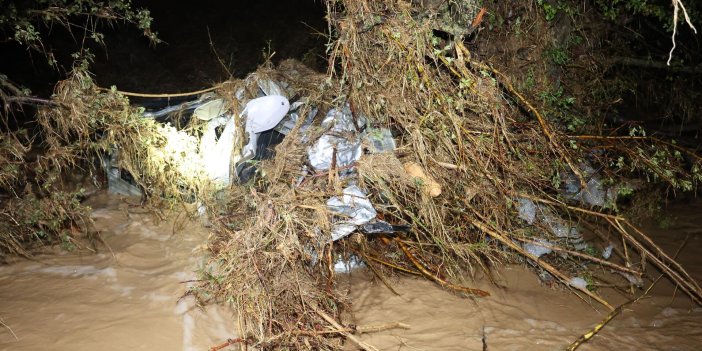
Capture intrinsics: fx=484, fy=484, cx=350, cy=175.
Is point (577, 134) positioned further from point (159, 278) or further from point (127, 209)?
point (127, 209)

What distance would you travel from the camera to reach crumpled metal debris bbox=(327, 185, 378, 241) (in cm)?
370

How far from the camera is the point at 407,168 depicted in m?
4.03

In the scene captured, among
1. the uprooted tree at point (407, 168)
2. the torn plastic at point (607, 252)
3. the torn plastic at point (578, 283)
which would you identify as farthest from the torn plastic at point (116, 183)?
the torn plastic at point (607, 252)

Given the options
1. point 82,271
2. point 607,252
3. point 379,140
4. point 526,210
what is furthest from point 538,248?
point 82,271

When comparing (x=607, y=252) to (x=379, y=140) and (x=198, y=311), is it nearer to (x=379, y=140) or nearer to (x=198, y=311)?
(x=379, y=140)

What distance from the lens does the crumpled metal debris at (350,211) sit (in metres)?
3.70

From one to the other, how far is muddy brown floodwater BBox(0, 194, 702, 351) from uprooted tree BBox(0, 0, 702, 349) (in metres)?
Result: 0.18

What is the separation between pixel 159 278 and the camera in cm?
390

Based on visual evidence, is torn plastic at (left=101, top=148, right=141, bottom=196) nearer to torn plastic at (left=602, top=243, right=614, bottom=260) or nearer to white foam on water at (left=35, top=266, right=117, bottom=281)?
white foam on water at (left=35, top=266, right=117, bottom=281)

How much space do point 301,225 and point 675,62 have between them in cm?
484

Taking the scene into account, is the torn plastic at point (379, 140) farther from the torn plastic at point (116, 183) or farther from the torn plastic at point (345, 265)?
the torn plastic at point (116, 183)

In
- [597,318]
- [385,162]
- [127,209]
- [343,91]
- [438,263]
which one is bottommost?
[597,318]

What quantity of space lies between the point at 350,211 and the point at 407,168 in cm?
64

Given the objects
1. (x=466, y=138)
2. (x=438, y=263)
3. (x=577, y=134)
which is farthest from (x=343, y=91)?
(x=577, y=134)
